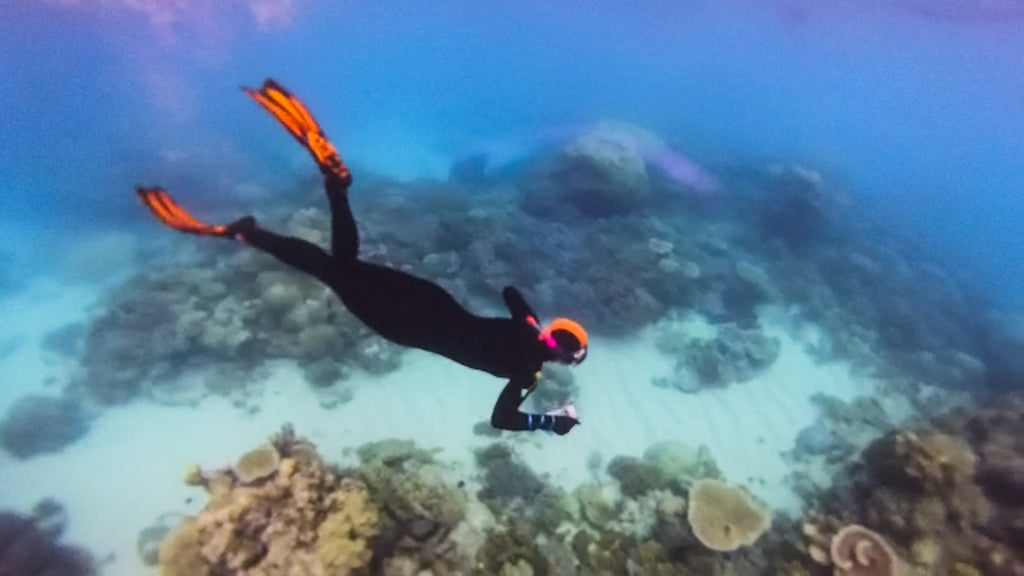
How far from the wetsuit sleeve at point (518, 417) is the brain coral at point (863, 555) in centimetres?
364

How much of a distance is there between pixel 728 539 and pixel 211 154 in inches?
664

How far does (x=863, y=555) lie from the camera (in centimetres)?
564

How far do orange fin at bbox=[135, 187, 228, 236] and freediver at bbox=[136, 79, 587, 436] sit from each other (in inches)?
7.2

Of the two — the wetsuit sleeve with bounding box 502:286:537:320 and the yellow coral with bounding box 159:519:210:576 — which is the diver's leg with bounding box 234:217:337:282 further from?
the yellow coral with bounding box 159:519:210:576

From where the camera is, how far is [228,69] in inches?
1014

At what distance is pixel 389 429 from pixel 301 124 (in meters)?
4.65

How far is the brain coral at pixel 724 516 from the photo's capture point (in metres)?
5.96

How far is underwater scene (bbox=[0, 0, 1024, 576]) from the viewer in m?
5.28

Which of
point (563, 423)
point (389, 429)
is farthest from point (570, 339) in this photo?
point (389, 429)

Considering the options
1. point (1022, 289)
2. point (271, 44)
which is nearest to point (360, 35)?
point (271, 44)

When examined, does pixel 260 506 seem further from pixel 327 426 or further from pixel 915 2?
pixel 915 2

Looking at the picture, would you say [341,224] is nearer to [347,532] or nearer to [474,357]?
[474,357]

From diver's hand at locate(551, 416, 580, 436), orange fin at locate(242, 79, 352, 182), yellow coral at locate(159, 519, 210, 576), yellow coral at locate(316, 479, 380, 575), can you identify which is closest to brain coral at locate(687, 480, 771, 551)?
diver's hand at locate(551, 416, 580, 436)

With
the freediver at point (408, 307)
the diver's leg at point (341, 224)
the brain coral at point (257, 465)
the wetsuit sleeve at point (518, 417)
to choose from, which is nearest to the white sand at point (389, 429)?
the brain coral at point (257, 465)
